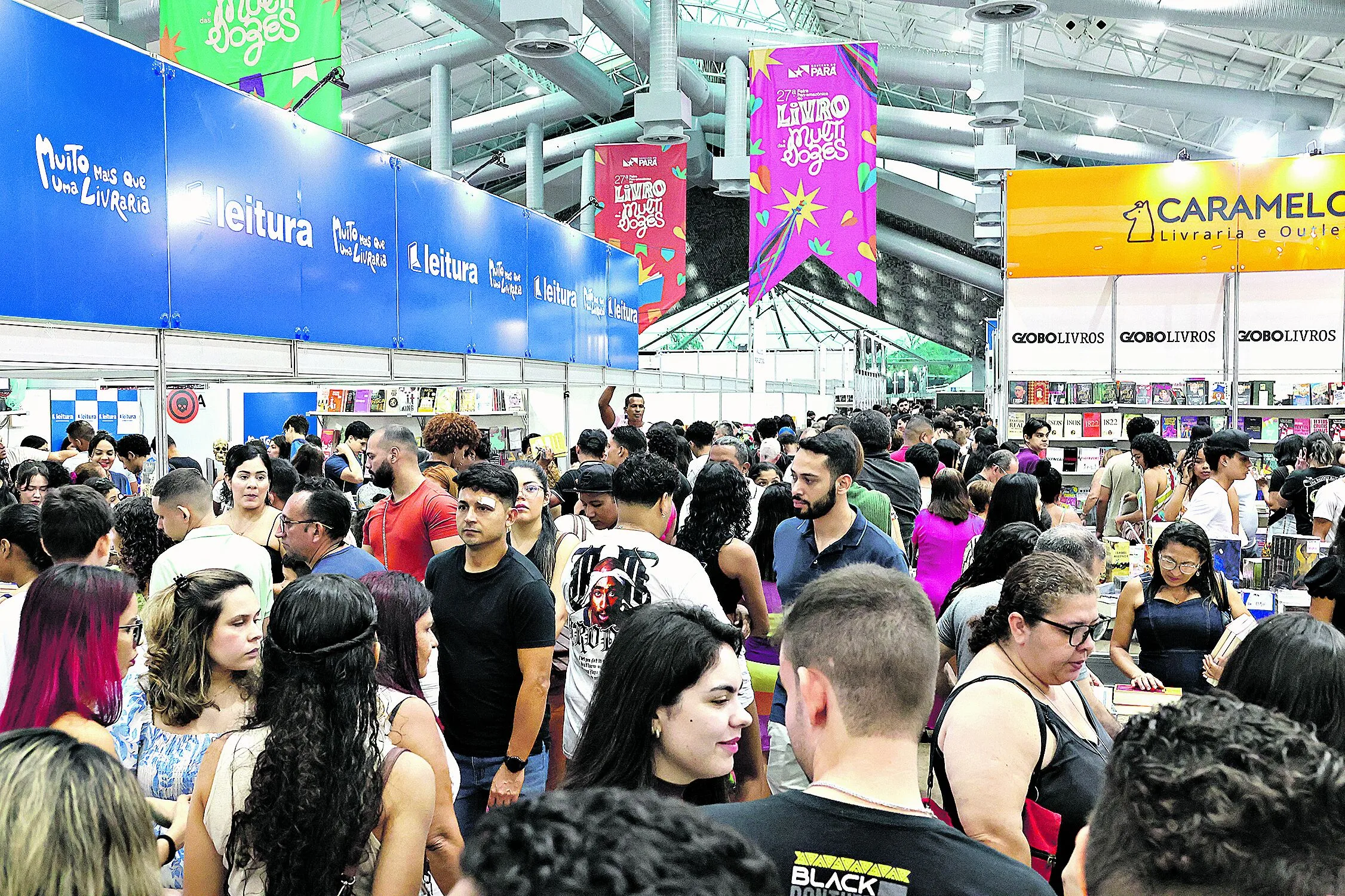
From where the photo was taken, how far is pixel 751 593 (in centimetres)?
383

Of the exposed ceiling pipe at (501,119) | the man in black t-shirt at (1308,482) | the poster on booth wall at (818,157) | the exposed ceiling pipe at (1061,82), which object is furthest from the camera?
the exposed ceiling pipe at (501,119)

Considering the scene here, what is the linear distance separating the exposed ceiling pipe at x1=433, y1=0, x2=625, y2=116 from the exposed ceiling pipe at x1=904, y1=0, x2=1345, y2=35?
595 centimetres

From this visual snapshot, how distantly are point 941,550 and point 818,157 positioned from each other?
5.64 meters

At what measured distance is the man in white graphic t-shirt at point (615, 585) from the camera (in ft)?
9.57

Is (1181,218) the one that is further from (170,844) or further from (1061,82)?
(170,844)

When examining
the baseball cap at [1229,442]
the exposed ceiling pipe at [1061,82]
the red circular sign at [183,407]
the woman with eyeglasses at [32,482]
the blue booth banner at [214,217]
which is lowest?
the woman with eyeglasses at [32,482]

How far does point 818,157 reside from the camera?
9.84 meters

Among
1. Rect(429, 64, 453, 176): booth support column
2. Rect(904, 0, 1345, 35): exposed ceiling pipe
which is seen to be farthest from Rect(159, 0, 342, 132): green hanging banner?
Rect(429, 64, 453, 176): booth support column

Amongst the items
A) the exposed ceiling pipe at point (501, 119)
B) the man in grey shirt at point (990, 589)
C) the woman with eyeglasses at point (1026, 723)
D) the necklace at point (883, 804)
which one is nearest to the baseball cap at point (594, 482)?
the man in grey shirt at point (990, 589)

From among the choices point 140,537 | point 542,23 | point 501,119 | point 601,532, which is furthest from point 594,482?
point 501,119

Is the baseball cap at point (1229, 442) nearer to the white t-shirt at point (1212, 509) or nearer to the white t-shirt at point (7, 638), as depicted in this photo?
the white t-shirt at point (1212, 509)

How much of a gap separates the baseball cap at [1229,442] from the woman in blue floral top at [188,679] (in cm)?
547

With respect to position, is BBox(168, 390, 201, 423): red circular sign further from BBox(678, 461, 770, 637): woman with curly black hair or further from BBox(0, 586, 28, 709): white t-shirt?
BBox(0, 586, 28, 709): white t-shirt

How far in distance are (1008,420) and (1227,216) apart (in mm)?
2612
